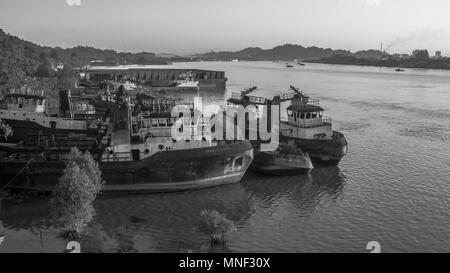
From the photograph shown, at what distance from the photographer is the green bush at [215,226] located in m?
20.3

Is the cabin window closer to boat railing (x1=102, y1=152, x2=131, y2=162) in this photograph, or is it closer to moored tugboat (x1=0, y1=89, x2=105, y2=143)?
boat railing (x1=102, y1=152, x2=131, y2=162)

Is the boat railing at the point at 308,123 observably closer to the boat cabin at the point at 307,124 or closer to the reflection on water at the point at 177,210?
the boat cabin at the point at 307,124

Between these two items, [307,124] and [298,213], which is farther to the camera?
[307,124]

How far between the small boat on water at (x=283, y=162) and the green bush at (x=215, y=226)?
11.8 m

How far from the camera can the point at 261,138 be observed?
3444 cm

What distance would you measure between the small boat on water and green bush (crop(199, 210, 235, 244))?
1184 centimetres

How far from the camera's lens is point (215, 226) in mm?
20328

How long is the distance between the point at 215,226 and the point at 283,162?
12.8 m

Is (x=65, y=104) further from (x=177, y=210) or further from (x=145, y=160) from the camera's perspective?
(x=177, y=210)

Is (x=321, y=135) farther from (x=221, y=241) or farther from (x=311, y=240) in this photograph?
(x=221, y=241)

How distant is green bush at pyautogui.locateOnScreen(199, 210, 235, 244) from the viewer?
66.7 ft

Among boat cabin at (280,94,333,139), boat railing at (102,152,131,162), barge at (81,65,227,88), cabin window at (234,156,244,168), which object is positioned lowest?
cabin window at (234,156,244,168)

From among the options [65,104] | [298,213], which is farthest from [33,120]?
[298,213]

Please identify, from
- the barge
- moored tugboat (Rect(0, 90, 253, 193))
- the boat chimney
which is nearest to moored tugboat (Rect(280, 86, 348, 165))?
moored tugboat (Rect(0, 90, 253, 193))
